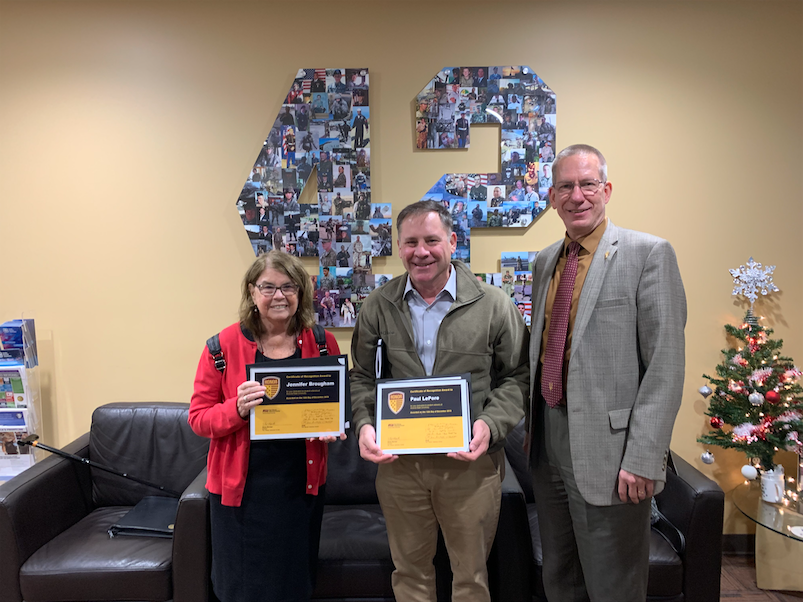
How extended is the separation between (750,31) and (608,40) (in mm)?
786

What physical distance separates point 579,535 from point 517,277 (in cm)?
147

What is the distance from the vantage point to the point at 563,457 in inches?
62.8

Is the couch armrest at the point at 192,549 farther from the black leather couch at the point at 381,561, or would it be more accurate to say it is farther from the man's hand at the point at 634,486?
the man's hand at the point at 634,486

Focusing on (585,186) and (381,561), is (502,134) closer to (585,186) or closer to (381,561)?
(585,186)

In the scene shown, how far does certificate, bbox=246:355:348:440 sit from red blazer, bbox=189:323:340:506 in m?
0.09

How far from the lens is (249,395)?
1.62 meters

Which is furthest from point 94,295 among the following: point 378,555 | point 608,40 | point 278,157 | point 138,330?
point 608,40

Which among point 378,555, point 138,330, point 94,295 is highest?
point 94,295

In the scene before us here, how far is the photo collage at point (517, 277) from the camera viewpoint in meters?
2.73

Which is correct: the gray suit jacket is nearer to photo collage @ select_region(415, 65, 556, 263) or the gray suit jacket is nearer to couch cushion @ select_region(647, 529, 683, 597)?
couch cushion @ select_region(647, 529, 683, 597)

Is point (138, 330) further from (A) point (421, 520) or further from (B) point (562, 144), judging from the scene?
(B) point (562, 144)

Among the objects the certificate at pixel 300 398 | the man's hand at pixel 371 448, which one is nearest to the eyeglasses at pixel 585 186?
the certificate at pixel 300 398

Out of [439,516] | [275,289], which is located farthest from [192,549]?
[275,289]

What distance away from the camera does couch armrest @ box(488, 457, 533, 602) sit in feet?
6.64
